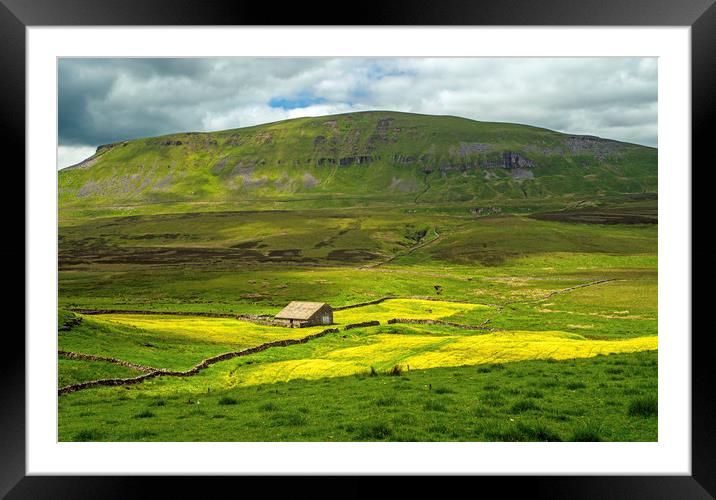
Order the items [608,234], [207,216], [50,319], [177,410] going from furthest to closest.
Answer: [207,216] → [608,234] → [177,410] → [50,319]

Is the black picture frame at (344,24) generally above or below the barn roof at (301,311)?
above

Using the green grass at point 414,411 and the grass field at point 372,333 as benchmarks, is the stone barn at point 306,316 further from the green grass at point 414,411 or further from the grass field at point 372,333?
the green grass at point 414,411

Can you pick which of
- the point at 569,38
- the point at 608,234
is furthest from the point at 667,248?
the point at 608,234

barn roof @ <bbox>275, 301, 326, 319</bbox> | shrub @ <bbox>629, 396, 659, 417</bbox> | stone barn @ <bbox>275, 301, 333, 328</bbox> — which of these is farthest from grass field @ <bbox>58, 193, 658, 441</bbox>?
barn roof @ <bbox>275, 301, 326, 319</bbox>

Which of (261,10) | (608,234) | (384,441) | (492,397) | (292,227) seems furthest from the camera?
(292,227)

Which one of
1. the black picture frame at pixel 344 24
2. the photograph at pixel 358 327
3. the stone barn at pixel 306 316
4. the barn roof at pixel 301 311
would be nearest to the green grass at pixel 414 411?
the photograph at pixel 358 327

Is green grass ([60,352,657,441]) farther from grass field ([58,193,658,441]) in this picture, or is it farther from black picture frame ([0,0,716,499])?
black picture frame ([0,0,716,499])

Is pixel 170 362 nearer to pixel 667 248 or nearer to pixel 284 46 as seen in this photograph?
pixel 284 46
